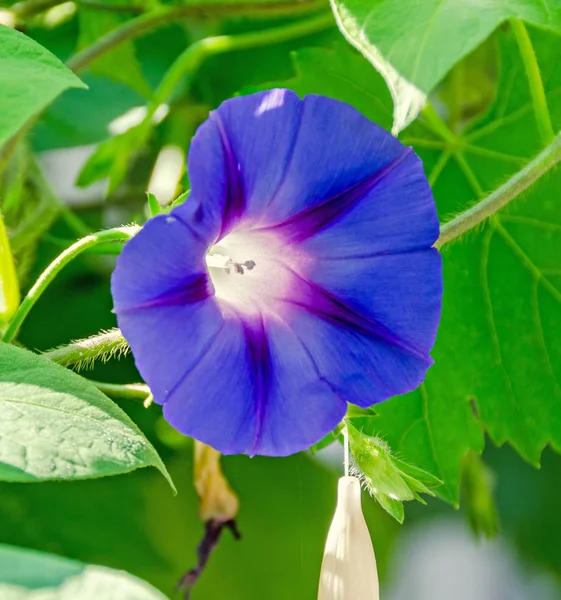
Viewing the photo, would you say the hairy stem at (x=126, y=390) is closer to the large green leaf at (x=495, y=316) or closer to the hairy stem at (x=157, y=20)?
the large green leaf at (x=495, y=316)

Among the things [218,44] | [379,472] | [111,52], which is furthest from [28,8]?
[379,472]

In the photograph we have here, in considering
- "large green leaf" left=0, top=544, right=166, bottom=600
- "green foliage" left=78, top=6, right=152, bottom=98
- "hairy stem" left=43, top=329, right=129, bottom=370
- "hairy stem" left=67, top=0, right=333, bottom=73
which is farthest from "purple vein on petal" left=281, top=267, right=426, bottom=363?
"green foliage" left=78, top=6, right=152, bottom=98

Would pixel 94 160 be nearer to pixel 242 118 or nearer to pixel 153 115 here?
pixel 153 115

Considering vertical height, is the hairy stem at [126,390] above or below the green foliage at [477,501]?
above

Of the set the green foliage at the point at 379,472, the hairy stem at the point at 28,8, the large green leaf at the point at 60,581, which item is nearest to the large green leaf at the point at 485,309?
the green foliage at the point at 379,472

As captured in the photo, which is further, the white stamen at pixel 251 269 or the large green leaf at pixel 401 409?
the large green leaf at pixel 401 409

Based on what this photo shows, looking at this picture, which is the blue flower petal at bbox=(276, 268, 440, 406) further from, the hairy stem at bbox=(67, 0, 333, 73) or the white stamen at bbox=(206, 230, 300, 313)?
the hairy stem at bbox=(67, 0, 333, 73)
